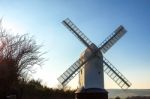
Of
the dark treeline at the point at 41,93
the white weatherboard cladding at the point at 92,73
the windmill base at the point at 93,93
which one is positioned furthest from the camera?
the dark treeline at the point at 41,93

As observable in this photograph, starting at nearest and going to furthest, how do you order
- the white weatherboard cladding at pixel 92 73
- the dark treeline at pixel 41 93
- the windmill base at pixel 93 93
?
1. the windmill base at pixel 93 93
2. the white weatherboard cladding at pixel 92 73
3. the dark treeline at pixel 41 93

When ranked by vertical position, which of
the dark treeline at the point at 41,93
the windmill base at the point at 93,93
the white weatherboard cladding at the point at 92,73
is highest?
the dark treeline at the point at 41,93

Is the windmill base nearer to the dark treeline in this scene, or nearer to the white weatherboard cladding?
the white weatherboard cladding

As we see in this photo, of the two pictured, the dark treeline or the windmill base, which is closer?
the windmill base

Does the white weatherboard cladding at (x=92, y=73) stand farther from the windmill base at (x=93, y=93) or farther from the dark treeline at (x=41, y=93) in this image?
the dark treeline at (x=41, y=93)

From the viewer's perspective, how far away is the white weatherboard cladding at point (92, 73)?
112 ft

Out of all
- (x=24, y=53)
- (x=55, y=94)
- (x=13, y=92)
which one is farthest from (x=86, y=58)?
(x=55, y=94)

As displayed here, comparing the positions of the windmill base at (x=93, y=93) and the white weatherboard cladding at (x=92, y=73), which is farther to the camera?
the white weatherboard cladding at (x=92, y=73)

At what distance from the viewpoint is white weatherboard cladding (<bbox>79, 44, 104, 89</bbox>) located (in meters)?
34.1

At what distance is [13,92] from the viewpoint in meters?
25.2

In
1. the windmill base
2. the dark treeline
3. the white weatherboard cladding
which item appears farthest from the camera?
the dark treeline

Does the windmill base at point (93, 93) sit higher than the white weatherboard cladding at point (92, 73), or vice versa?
the white weatherboard cladding at point (92, 73)

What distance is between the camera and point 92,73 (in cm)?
3425

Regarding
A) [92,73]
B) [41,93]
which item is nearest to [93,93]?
[92,73]
